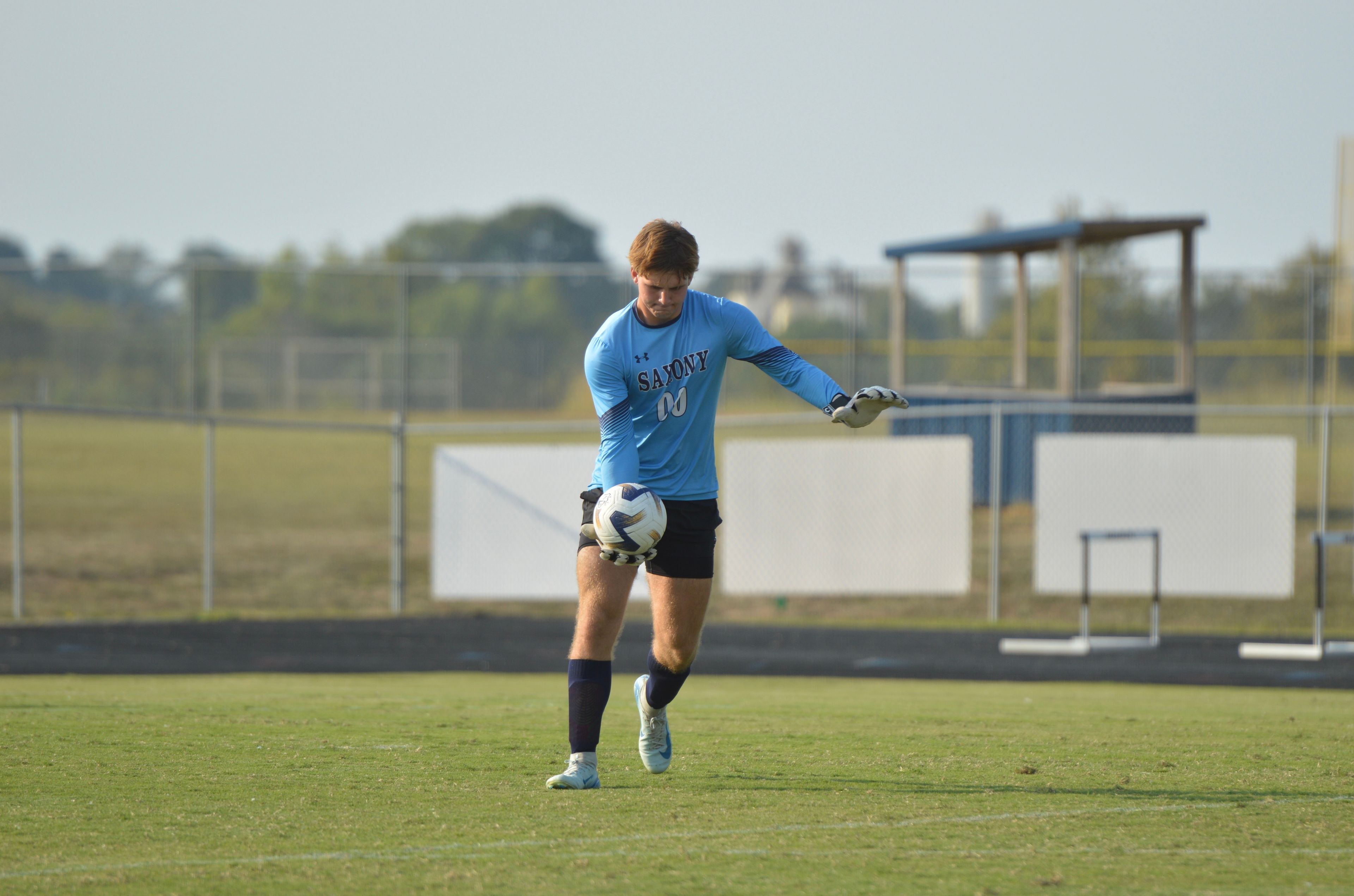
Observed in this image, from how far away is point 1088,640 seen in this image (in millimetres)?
12391

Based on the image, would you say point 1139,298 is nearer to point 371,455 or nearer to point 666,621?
point 371,455

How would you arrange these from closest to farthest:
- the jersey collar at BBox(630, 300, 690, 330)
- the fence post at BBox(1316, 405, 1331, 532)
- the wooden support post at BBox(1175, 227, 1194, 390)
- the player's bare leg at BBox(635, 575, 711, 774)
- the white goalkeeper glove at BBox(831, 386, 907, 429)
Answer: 1. the white goalkeeper glove at BBox(831, 386, 907, 429)
2. the jersey collar at BBox(630, 300, 690, 330)
3. the player's bare leg at BBox(635, 575, 711, 774)
4. the fence post at BBox(1316, 405, 1331, 532)
5. the wooden support post at BBox(1175, 227, 1194, 390)

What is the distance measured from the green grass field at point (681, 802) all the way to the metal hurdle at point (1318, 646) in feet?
11.3

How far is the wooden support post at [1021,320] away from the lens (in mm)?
21219

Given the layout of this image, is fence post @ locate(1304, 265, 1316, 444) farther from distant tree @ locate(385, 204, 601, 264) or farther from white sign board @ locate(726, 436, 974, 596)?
distant tree @ locate(385, 204, 601, 264)

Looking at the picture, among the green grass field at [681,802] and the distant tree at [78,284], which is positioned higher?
the distant tree at [78,284]

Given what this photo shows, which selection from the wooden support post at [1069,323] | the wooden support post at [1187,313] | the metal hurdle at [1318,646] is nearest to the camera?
the metal hurdle at [1318,646]

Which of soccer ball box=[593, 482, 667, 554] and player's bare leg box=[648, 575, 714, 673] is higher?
soccer ball box=[593, 482, 667, 554]

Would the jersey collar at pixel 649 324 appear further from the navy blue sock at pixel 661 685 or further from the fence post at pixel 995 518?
the fence post at pixel 995 518

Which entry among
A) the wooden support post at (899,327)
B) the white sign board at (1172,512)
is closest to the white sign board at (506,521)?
the white sign board at (1172,512)

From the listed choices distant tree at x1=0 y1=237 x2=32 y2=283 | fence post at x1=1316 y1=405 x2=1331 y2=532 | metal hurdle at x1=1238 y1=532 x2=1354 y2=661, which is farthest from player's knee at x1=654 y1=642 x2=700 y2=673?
distant tree at x1=0 y1=237 x2=32 y2=283

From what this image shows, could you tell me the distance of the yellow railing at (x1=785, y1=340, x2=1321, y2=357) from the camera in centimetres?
2441

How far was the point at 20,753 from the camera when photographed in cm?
587

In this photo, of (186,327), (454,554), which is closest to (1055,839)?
(454,554)
